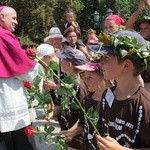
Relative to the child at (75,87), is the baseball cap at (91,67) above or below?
above

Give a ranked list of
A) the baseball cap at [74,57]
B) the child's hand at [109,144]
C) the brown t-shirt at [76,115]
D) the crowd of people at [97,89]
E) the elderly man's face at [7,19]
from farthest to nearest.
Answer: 1. the elderly man's face at [7,19]
2. the baseball cap at [74,57]
3. the brown t-shirt at [76,115]
4. the crowd of people at [97,89]
5. the child's hand at [109,144]

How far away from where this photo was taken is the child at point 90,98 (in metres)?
3.10

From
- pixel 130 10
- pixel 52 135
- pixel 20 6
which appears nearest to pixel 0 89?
pixel 52 135

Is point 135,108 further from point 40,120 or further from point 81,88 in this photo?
point 40,120

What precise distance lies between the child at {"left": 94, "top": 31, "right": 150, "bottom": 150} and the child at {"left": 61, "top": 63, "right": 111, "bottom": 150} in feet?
1.84

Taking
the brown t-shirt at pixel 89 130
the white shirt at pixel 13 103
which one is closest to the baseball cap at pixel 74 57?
the white shirt at pixel 13 103

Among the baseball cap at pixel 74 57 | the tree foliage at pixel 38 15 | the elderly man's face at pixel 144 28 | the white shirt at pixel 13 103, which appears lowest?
the tree foliage at pixel 38 15

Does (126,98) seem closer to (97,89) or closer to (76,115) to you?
(97,89)

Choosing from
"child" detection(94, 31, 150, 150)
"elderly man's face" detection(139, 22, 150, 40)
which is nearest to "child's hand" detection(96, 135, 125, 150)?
"child" detection(94, 31, 150, 150)

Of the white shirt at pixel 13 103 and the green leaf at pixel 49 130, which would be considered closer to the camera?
the green leaf at pixel 49 130

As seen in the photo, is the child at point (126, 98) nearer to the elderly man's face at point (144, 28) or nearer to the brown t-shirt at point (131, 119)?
the brown t-shirt at point (131, 119)

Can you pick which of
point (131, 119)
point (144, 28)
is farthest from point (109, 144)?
point (144, 28)

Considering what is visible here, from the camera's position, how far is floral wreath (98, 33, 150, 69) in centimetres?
240

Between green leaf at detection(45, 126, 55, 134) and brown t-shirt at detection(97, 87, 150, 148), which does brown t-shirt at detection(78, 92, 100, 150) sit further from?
brown t-shirt at detection(97, 87, 150, 148)
